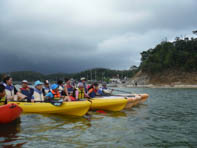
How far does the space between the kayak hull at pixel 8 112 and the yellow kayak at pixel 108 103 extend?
4.59 m

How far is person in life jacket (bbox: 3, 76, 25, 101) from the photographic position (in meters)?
9.15

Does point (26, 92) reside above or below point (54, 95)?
above

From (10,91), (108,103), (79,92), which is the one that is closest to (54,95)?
(79,92)

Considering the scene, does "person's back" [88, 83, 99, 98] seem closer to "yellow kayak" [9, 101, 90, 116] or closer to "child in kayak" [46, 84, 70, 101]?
"child in kayak" [46, 84, 70, 101]

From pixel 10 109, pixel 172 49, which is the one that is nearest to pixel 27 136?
pixel 10 109

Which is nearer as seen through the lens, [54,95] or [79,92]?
[54,95]

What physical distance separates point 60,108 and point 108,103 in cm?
288

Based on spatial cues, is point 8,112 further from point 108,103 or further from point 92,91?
point 92,91

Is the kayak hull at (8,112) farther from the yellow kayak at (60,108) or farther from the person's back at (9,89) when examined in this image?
the yellow kayak at (60,108)

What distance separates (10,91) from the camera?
935 cm

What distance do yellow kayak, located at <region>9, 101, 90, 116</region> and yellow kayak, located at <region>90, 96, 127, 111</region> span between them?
1.64 meters

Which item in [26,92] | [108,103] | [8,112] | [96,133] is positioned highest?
[26,92]

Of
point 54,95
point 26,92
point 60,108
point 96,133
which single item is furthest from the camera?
point 54,95

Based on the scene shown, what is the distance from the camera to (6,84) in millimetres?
9172
